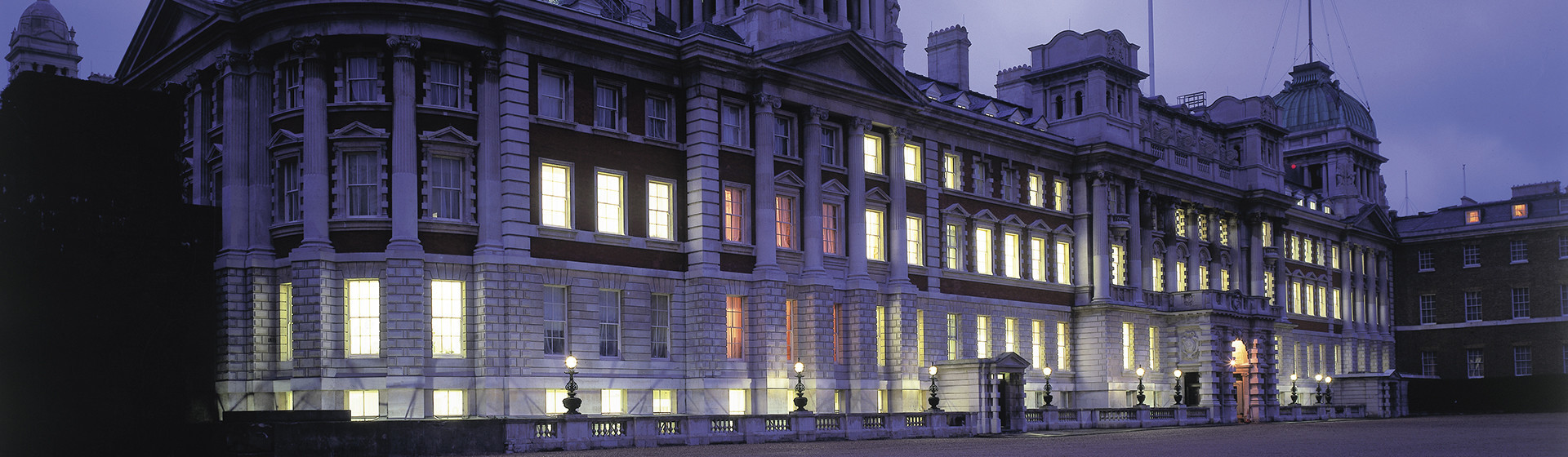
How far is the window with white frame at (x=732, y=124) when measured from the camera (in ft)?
176

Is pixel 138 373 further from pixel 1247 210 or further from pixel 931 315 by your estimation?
pixel 1247 210

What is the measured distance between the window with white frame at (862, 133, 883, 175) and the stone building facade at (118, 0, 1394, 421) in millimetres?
128

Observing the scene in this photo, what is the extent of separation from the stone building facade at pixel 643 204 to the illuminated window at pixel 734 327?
0.10 m

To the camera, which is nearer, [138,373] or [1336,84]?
[138,373]

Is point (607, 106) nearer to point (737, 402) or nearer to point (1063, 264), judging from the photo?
point (737, 402)

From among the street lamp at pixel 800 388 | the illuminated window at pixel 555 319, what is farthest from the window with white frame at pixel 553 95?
the street lamp at pixel 800 388

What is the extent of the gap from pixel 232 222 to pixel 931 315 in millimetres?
27903

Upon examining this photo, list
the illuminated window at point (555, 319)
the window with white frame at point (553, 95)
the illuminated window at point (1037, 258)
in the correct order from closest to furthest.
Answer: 1. the illuminated window at point (555, 319)
2. the window with white frame at point (553, 95)
3. the illuminated window at point (1037, 258)

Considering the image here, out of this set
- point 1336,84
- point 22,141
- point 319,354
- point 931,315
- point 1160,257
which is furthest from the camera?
point 1336,84

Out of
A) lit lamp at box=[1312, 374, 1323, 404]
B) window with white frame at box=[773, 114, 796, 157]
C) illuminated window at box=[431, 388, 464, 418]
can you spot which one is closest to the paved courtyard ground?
illuminated window at box=[431, 388, 464, 418]

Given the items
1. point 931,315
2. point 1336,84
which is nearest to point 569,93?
point 931,315

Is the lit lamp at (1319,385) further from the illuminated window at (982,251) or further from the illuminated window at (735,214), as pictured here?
the illuminated window at (735,214)

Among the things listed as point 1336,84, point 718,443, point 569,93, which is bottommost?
point 718,443

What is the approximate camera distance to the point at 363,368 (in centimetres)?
4525
